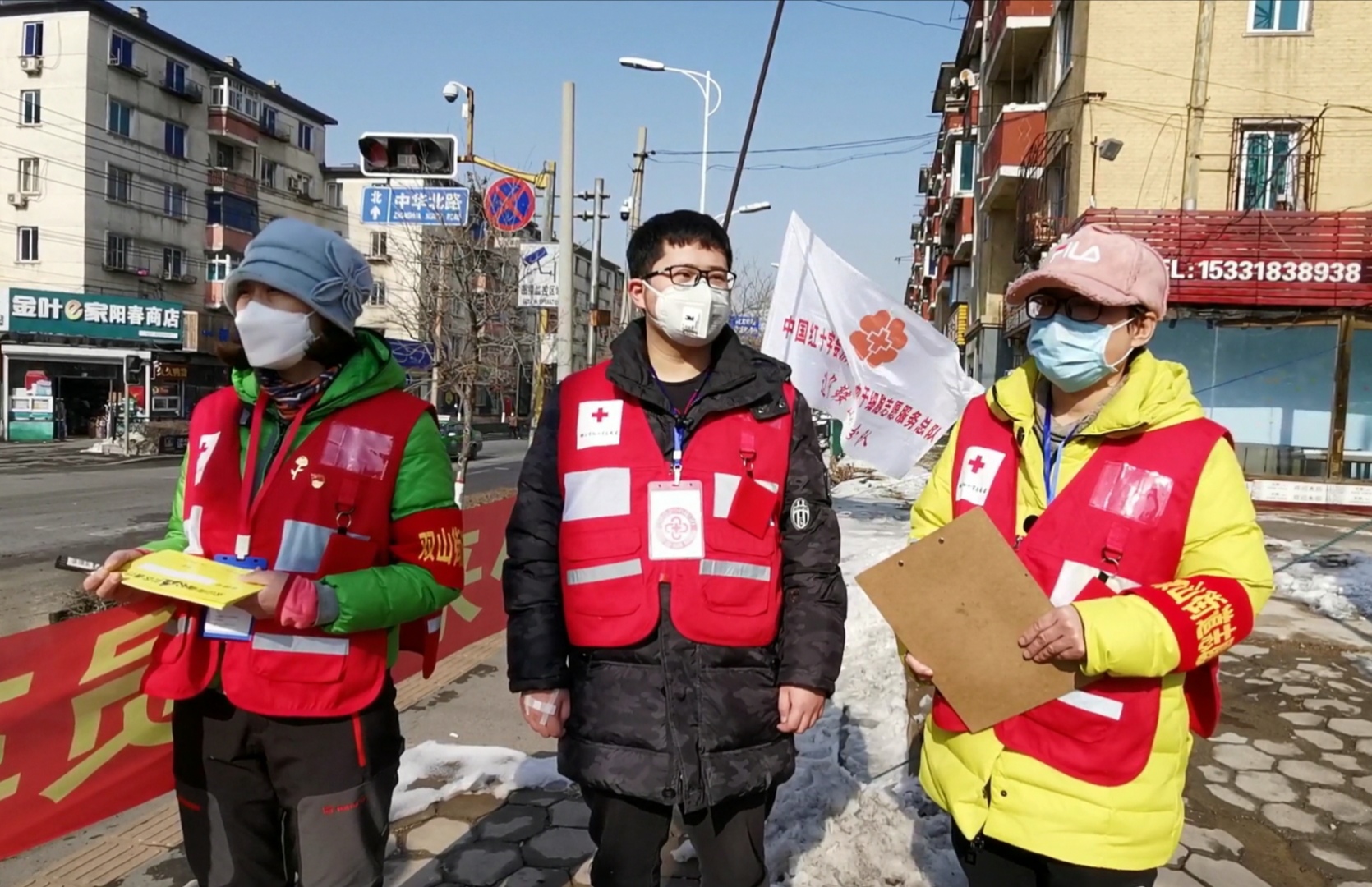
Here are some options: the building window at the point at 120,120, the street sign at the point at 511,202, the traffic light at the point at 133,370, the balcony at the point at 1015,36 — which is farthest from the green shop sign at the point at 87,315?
the balcony at the point at 1015,36

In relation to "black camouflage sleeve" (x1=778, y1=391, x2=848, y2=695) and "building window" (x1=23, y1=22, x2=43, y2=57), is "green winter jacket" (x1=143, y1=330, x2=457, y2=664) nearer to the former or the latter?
"black camouflage sleeve" (x1=778, y1=391, x2=848, y2=695)

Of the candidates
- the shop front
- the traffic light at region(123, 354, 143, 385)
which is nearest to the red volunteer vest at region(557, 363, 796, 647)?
the shop front

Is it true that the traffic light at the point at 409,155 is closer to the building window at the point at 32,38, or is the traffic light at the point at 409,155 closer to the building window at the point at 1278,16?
the building window at the point at 1278,16

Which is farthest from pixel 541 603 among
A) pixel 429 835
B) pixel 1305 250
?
pixel 1305 250

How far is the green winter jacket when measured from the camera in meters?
2.12

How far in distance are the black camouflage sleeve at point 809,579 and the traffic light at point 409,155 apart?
6.46m

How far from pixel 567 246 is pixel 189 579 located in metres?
8.59

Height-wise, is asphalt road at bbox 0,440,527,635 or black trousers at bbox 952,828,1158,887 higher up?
black trousers at bbox 952,828,1158,887

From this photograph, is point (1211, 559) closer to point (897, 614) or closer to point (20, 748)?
point (897, 614)

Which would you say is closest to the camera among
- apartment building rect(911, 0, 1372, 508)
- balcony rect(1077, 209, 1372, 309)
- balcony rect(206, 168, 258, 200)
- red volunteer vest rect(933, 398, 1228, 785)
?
red volunteer vest rect(933, 398, 1228, 785)

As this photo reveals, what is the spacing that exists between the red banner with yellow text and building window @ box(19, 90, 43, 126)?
4197cm

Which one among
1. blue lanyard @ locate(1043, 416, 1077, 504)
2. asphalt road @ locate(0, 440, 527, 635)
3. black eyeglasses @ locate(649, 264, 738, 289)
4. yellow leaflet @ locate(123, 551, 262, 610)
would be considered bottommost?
asphalt road @ locate(0, 440, 527, 635)

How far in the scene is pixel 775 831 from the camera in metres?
3.58

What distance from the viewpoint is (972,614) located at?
2.06 m
